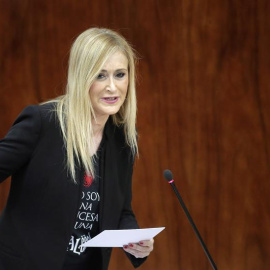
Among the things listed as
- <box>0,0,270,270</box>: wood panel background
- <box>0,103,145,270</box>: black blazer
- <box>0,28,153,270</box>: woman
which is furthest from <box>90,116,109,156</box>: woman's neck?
<box>0,0,270,270</box>: wood panel background

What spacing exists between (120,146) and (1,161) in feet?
1.08

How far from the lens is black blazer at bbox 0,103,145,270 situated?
1.18 m

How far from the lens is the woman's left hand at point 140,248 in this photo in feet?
4.17

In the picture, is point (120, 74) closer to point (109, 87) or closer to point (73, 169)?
point (109, 87)

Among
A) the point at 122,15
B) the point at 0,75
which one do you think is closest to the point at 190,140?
the point at 122,15

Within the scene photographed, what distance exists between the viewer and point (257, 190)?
7.77ft

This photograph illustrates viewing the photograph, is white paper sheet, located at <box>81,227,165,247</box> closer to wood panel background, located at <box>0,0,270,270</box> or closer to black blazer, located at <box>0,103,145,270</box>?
black blazer, located at <box>0,103,145,270</box>

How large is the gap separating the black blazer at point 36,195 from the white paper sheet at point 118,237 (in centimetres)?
8

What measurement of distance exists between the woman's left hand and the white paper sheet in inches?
2.2

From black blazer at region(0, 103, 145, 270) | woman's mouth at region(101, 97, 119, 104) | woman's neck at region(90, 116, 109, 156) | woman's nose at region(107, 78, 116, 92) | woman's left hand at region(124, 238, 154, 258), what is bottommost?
woman's left hand at region(124, 238, 154, 258)

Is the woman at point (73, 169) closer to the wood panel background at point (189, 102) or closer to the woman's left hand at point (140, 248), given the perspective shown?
the woman's left hand at point (140, 248)

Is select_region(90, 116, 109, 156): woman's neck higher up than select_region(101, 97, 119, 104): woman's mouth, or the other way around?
select_region(101, 97, 119, 104): woman's mouth

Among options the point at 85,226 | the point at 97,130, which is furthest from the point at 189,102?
the point at 85,226

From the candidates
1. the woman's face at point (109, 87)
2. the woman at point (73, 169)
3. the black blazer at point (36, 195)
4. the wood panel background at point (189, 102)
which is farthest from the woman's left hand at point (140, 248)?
the wood panel background at point (189, 102)
